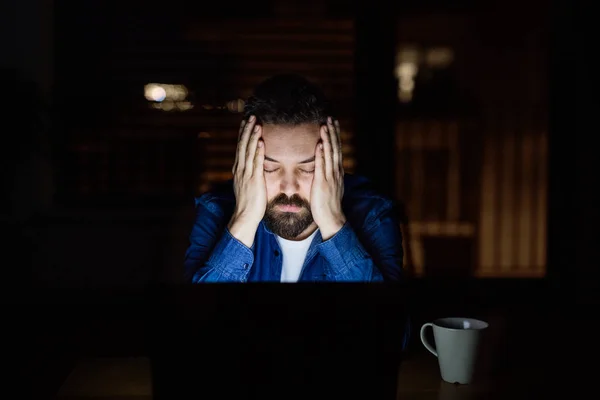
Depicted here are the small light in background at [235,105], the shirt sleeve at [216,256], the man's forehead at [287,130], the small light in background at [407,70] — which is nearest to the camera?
the shirt sleeve at [216,256]

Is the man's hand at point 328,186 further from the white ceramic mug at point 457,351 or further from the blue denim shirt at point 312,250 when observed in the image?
the white ceramic mug at point 457,351

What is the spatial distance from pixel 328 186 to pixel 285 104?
23 centimetres

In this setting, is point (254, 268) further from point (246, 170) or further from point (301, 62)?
point (301, 62)

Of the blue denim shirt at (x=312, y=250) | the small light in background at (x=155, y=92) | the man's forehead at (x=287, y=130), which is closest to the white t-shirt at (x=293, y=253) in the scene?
the blue denim shirt at (x=312, y=250)

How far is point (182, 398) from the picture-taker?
76 centimetres

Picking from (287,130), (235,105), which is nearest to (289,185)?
(287,130)

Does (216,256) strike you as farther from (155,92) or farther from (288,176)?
(155,92)

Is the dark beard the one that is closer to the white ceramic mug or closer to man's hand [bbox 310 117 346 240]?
man's hand [bbox 310 117 346 240]

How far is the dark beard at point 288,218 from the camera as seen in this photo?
4.24 feet

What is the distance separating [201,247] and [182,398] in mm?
571

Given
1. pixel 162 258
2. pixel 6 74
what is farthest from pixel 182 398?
pixel 6 74

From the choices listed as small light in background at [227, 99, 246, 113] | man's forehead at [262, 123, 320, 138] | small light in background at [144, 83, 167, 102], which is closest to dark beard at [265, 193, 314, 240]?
man's forehead at [262, 123, 320, 138]

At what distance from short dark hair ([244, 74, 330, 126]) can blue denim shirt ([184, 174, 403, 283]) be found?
0.58 feet

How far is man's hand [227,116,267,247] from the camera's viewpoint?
1.29m
